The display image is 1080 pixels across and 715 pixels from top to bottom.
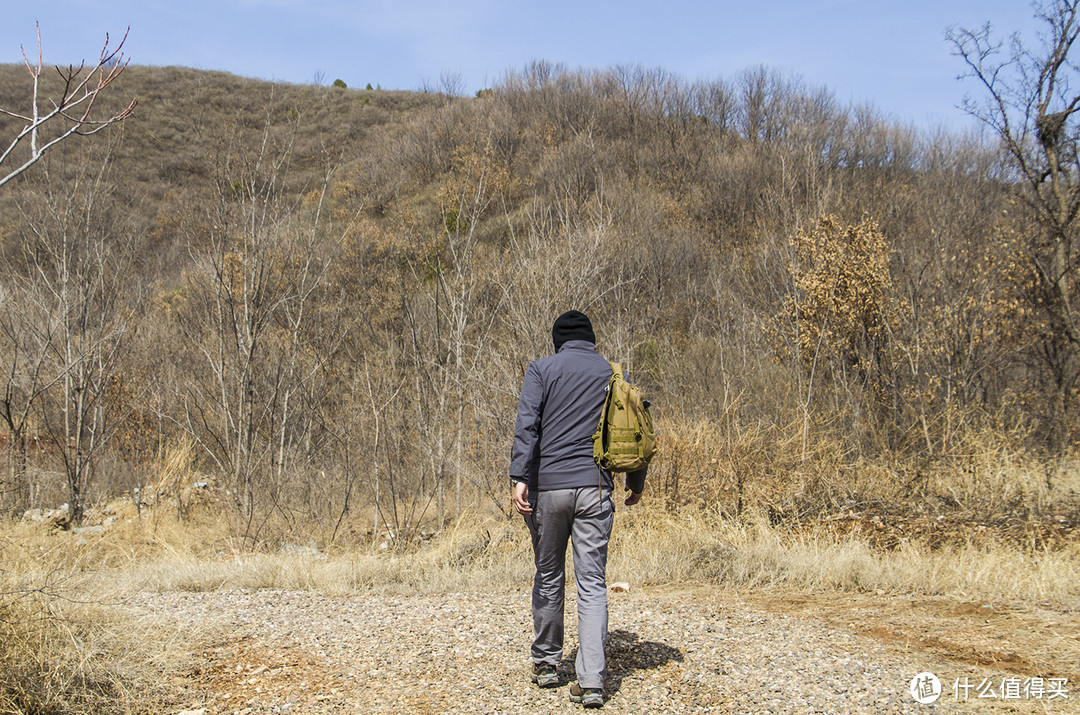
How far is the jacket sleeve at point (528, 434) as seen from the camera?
3770 millimetres

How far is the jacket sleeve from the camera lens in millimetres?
3770

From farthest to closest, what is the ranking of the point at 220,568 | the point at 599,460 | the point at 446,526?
the point at 446,526 → the point at 220,568 → the point at 599,460

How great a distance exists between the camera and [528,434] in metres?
3.80

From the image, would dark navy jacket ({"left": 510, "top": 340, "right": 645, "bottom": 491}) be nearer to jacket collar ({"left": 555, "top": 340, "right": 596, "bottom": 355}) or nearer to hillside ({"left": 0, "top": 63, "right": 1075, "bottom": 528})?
jacket collar ({"left": 555, "top": 340, "right": 596, "bottom": 355})

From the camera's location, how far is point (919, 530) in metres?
8.47

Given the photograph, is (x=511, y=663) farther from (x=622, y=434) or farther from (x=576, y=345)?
(x=576, y=345)

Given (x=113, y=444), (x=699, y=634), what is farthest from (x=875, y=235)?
(x=113, y=444)

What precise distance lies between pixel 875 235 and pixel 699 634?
11982 mm

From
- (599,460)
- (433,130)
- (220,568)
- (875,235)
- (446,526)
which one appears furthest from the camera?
(433,130)

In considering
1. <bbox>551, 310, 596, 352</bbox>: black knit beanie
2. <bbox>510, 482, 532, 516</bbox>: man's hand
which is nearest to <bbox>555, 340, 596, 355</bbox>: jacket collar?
<bbox>551, 310, 596, 352</bbox>: black knit beanie

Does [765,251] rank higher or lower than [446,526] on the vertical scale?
higher

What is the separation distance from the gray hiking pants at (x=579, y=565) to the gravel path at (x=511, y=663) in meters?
0.28

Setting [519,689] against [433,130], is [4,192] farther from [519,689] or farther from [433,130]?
[519,689]

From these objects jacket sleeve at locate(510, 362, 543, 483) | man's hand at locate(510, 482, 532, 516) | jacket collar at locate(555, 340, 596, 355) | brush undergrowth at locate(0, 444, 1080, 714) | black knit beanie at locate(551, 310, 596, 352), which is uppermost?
black knit beanie at locate(551, 310, 596, 352)
